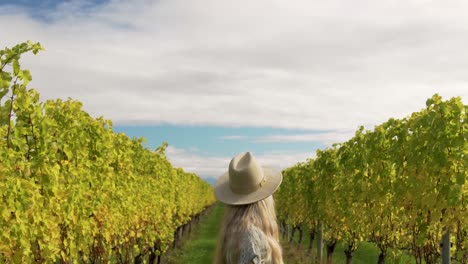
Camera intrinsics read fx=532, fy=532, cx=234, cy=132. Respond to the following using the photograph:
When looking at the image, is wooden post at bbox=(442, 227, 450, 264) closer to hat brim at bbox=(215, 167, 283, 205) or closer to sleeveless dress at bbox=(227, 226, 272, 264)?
hat brim at bbox=(215, 167, 283, 205)

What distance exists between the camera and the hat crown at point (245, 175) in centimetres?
347

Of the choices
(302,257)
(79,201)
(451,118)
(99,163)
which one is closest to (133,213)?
(99,163)

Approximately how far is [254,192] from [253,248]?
1.28 feet

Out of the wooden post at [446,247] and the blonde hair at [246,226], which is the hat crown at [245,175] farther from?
the wooden post at [446,247]

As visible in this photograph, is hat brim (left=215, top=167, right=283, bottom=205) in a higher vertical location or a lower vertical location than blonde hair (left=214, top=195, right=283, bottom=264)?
higher

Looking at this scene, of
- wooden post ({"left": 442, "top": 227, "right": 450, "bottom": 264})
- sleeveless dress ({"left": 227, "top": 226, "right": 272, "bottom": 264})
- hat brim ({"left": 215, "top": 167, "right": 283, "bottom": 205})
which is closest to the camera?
sleeveless dress ({"left": 227, "top": 226, "right": 272, "bottom": 264})

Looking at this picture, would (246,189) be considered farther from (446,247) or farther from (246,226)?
(446,247)

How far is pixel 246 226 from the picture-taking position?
3.30m

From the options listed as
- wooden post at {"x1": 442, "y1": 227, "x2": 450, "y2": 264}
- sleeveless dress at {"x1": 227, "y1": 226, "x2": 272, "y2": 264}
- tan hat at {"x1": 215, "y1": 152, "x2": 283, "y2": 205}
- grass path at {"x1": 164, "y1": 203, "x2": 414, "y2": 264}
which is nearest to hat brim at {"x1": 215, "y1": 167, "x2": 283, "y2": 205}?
tan hat at {"x1": 215, "y1": 152, "x2": 283, "y2": 205}

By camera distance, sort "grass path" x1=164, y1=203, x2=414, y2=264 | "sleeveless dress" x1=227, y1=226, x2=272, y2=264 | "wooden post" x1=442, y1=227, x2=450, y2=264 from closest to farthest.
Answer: "sleeveless dress" x1=227, y1=226, x2=272, y2=264 → "wooden post" x1=442, y1=227, x2=450, y2=264 → "grass path" x1=164, y1=203, x2=414, y2=264

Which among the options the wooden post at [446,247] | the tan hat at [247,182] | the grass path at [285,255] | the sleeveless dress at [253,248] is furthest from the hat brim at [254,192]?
the grass path at [285,255]

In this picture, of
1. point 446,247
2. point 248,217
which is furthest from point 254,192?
point 446,247

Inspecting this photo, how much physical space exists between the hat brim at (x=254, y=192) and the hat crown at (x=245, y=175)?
4cm

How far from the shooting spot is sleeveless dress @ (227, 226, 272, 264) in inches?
128
